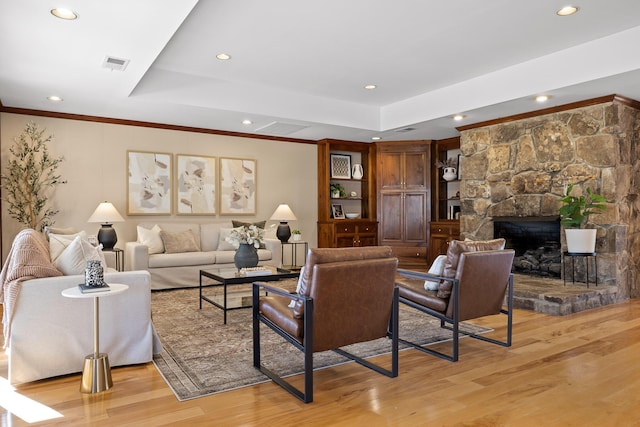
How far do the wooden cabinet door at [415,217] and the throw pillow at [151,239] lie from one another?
14.6 feet

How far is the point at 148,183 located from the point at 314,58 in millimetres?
3475

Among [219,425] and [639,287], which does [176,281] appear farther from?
[639,287]

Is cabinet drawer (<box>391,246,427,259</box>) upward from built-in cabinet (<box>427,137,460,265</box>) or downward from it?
downward

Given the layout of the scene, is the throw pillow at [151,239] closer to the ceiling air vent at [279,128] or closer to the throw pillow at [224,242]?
the throw pillow at [224,242]

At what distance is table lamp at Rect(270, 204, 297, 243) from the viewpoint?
7.22 metres

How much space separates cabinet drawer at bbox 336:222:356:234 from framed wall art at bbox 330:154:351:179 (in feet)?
3.21

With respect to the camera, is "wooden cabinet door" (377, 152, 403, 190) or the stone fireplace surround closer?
the stone fireplace surround

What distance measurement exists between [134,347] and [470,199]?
5451mm

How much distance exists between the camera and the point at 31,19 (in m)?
3.27

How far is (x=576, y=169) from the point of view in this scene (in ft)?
18.2

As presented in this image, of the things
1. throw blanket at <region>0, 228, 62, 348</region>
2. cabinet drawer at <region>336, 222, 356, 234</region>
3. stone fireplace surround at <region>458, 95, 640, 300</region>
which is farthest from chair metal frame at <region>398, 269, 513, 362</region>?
cabinet drawer at <region>336, 222, 356, 234</region>

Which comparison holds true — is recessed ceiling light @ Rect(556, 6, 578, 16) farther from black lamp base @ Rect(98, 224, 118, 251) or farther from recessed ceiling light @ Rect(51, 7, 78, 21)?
black lamp base @ Rect(98, 224, 118, 251)

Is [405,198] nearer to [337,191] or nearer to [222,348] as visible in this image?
[337,191]

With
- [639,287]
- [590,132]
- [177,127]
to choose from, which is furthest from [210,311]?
[639,287]
